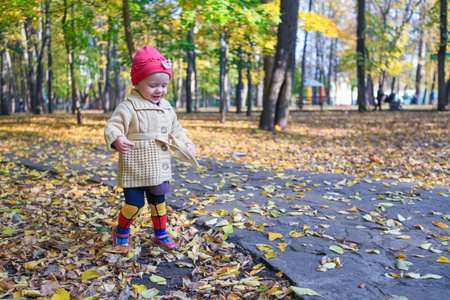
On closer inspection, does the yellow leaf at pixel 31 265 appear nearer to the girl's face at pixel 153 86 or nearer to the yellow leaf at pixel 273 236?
the girl's face at pixel 153 86

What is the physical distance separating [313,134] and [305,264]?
869 centimetres

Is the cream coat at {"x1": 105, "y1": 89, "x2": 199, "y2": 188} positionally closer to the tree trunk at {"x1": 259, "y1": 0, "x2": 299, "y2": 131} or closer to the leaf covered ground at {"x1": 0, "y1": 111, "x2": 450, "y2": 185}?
the leaf covered ground at {"x1": 0, "y1": 111, "x2": 450, "y2": 185}

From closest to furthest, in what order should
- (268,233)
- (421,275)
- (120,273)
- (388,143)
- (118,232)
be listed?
1. (421,275)
2. (120,273)
3. (118,232)
4. (268,233)
5. (388,143)

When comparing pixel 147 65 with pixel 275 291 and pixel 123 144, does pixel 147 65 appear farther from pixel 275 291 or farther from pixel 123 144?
pixel 275 291

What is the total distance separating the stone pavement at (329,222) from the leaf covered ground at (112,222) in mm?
175

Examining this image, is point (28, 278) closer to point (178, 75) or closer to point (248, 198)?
point (248, 198)

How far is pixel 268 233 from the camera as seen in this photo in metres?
3.37

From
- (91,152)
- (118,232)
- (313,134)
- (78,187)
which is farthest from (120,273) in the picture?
(313,134)

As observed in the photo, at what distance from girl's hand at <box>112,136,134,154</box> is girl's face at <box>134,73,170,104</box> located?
441mm

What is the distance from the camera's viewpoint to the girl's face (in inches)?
113

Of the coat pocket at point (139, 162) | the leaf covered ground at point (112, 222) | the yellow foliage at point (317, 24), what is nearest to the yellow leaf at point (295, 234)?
the leaf covered ground at point (112, 222)

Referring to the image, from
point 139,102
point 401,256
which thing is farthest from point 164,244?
point 401,256

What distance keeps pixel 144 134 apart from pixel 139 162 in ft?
0.76

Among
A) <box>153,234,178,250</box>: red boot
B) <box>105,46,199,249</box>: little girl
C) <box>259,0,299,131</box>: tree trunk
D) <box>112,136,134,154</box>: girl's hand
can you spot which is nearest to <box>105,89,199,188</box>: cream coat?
<box>105,46,199,249</box>: little girl
